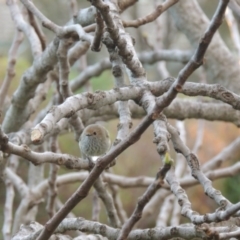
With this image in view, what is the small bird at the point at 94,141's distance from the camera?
861mm

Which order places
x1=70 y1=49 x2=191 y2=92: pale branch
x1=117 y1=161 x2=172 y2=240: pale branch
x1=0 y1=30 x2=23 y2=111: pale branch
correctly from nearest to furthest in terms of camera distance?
x1=117 y1=161 x2=172 y2=240: pale branch < x1=0 y1=30 x2=23 y2=111: pale branch < x1=70 y1=49 x2=191 y2=92: pale branch

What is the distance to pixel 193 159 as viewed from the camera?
2.54ft

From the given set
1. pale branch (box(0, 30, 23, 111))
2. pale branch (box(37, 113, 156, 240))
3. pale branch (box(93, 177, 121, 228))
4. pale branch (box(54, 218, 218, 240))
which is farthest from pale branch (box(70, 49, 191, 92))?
pale branch (box(37, 113, 156, 240))

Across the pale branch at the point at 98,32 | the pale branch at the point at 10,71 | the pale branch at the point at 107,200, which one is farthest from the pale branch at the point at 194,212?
the pale branch at the point at 10,71

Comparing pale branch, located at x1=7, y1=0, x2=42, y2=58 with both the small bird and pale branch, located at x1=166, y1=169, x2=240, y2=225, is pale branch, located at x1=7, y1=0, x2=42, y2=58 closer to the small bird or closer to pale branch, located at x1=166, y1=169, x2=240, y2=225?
the small bird

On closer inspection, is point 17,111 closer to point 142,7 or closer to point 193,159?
point 193,159

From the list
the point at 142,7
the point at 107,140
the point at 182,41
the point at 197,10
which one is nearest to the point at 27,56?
the point at 142,7

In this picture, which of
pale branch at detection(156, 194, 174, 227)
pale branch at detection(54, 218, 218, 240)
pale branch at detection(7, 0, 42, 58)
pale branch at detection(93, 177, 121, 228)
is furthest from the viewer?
pale branch at detection(156, 194, 174, 227)

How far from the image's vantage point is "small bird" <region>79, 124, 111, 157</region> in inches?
33.9

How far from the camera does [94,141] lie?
86cm

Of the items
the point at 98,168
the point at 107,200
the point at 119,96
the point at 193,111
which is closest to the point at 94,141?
the point at 119,96

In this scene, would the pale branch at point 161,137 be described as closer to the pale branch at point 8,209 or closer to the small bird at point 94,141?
the small bird at point 94,141

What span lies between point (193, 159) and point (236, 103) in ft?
0.38

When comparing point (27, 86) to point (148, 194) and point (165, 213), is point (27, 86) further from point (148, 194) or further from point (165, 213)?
point (148, 194)
